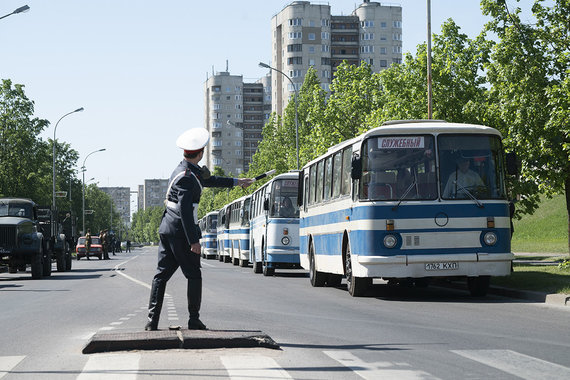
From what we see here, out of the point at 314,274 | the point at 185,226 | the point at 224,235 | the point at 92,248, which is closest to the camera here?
the point at 185,226

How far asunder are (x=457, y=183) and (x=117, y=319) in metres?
6.88

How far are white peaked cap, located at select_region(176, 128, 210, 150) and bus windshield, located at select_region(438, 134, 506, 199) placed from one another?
26.2 ft

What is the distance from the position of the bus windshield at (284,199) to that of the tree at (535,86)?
22.1 ft

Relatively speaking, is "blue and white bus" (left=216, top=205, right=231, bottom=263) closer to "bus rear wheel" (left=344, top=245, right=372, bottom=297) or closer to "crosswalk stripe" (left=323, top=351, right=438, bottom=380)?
"bus rear wheel" (left=344, top=245, right=372, bottom=297)

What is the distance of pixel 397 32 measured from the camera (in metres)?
158

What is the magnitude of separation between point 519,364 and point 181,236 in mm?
3779

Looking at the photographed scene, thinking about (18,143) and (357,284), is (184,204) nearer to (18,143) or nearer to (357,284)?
(357,284)

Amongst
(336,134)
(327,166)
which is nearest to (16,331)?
(327,166)

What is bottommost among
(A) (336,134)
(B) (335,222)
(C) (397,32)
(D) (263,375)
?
(D) (263,375)

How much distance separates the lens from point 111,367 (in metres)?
8.63

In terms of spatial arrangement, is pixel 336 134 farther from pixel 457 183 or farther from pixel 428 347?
pixel 428 347

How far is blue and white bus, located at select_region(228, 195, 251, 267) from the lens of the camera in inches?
1633

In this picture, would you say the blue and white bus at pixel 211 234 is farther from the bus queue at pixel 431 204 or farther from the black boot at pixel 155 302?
the black boot at pixel 155 302

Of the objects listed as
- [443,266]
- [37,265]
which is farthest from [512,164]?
[37,265]
